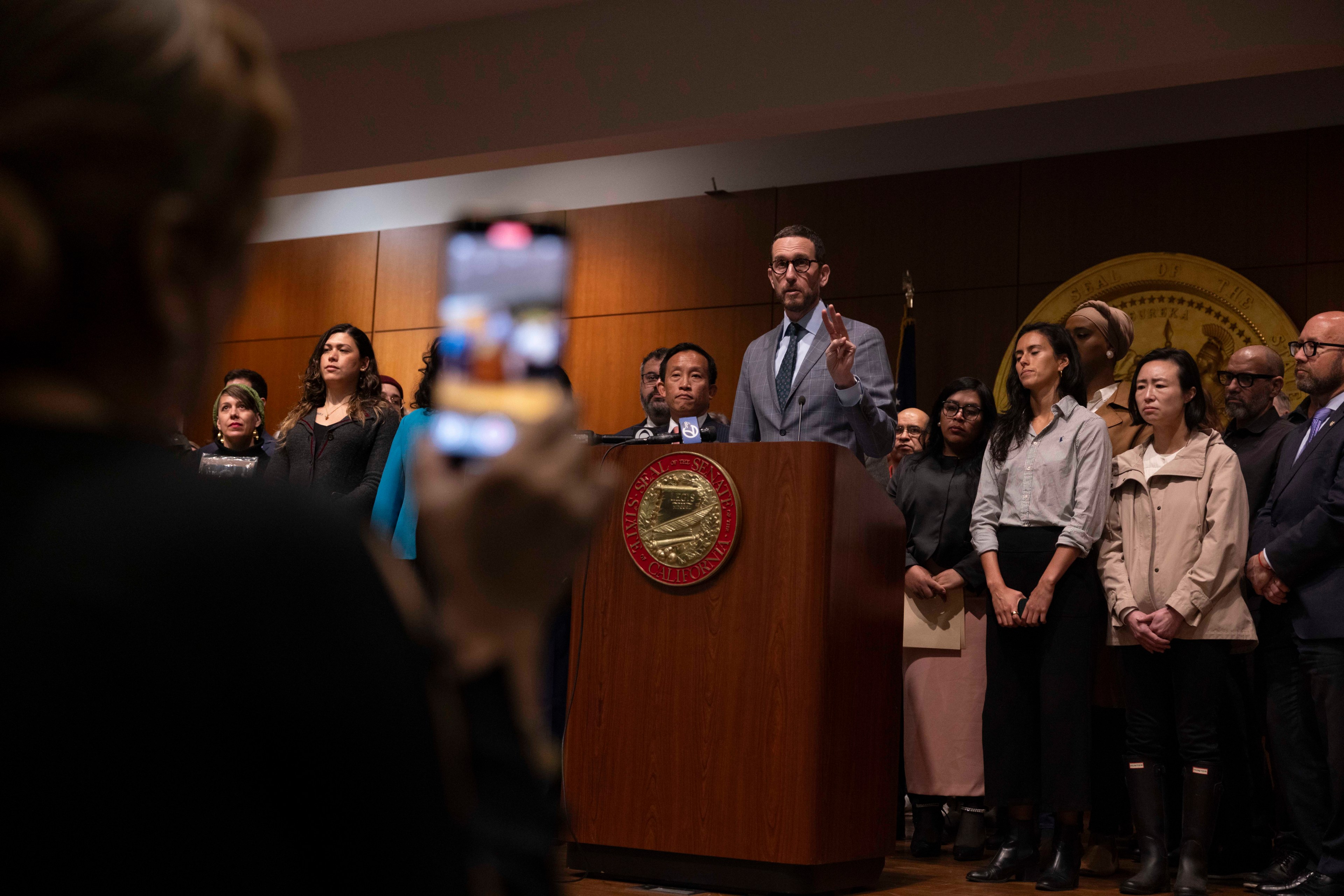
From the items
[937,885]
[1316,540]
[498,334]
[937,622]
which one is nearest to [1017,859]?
[937,885]

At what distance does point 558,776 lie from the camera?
309 cm

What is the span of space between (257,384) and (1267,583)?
12.2ft

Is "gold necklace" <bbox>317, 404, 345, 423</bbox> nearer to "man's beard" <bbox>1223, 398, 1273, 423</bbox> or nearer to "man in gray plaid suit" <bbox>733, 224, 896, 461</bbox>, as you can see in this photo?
"man in gray plaid suit" <bbox>733, 224, 896, 461</bbox>

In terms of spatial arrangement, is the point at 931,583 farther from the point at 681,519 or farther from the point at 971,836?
the point at 681,519

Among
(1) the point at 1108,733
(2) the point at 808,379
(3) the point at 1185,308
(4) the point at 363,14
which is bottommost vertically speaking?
(1) the point at 1108,733

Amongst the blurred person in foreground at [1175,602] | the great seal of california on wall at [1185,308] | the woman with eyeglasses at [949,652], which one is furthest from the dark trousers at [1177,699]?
the great seal of california on wall at [1185,308]

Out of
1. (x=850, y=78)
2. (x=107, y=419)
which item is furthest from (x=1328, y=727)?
(x=107, y=419)

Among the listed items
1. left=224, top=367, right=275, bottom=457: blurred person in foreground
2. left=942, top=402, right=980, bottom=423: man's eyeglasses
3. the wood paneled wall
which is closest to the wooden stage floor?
left=942, top=402, right=980, bottom=423: man's eyeglasses

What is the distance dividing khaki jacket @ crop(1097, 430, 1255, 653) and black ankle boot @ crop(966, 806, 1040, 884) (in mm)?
555

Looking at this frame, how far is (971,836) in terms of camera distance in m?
3.76

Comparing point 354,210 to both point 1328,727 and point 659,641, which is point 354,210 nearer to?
point 659,641

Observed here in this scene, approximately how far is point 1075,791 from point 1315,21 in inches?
106

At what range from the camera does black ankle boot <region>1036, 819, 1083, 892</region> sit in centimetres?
324

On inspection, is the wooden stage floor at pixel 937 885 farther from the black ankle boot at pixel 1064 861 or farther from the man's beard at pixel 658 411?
the man's beard at pixel 658 411
